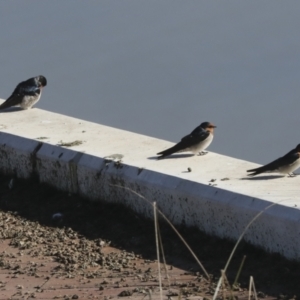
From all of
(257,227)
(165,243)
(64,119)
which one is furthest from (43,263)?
(64,119)

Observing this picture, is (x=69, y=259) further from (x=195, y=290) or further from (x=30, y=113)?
(x=30, y=113)

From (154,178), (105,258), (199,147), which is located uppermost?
(199,147)

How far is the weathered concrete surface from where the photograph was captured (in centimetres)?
529

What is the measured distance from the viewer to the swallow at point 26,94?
9.16 meters

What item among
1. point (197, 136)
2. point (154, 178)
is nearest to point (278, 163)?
point (154, 178)

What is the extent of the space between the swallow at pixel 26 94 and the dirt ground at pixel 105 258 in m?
2.63

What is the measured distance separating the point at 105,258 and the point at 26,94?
4696mm

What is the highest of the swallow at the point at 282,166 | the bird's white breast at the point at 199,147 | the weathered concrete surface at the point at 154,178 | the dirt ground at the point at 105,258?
the swallow at the point at 282,166

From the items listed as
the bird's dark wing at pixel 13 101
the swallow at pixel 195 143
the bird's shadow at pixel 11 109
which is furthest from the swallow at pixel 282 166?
the bird's dark wing at pixel 13 101

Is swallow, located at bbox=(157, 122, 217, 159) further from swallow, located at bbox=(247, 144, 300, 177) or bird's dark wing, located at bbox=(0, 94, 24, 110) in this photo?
bird's dark wing, located at bbox=(0, 94, 24, 110)

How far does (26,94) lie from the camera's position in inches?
388

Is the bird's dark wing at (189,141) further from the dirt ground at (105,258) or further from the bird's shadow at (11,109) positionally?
the bird's shadow at (11,109)

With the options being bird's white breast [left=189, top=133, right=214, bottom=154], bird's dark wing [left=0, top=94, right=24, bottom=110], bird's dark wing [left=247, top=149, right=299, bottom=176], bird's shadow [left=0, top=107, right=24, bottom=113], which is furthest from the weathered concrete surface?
bird's dark wing [left=0, top=94, right=24, bottom=110]

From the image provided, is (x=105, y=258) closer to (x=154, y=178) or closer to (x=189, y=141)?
(x=154, y=178)
